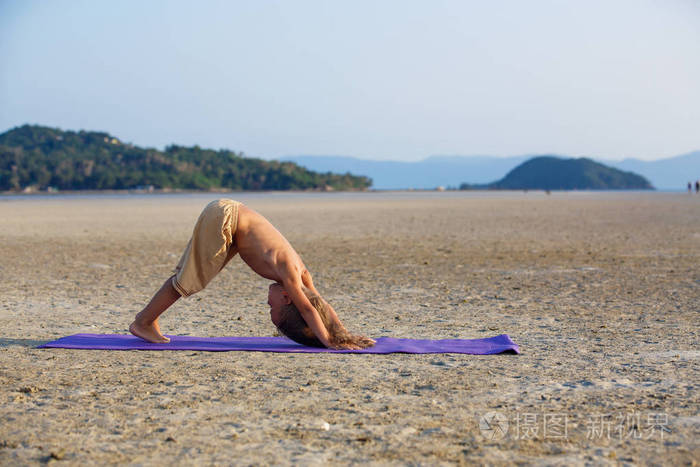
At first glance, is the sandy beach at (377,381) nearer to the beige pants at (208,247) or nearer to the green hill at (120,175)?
the beige pants at (208,247)

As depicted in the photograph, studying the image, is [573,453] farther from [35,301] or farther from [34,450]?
[35,301]

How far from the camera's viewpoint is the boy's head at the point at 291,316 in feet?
20.6

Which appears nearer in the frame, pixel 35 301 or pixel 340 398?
pixel 340 398

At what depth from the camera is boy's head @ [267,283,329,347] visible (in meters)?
6.27

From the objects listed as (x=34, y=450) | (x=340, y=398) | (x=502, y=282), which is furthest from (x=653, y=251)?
(x=34, y=450)

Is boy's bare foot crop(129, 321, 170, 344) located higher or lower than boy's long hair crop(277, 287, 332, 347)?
lower

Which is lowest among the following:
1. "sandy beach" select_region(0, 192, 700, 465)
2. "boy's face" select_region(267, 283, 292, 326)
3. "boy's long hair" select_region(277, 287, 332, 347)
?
"sandy beach" select_region(0, 192, 700, 465)

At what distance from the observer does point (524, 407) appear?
486 centimetres

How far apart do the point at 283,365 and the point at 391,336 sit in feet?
5.58

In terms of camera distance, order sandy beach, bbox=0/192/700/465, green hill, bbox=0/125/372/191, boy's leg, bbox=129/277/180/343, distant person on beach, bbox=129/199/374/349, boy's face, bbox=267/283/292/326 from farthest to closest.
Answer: green hill, bbox=0/125/372/191
boy's leg, bbox=129/277/180/343
boy's face, bbox=267/283/292/326
distant person on beach, bbox=129/199/374/349
sandy beach, bbox=0/192/700/465

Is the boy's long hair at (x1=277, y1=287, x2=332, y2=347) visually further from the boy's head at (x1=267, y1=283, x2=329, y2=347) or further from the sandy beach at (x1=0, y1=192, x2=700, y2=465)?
the sandy beach at (x1=0, y1=192, x2=700, y2=465)

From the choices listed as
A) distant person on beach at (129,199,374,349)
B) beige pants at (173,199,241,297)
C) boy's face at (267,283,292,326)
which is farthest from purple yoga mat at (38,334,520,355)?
beige pants at (173,199,241,297)

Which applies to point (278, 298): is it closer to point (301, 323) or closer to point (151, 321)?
point (301, 323)

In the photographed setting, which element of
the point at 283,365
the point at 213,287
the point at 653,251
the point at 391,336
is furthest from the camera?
the point at 653,251
